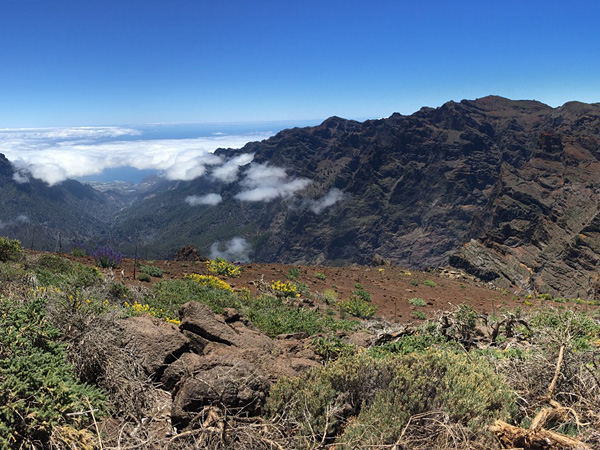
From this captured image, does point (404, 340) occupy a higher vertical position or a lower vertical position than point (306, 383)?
lower

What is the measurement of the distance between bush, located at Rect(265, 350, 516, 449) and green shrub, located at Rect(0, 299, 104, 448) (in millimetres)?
2192

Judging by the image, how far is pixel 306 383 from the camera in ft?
15.6

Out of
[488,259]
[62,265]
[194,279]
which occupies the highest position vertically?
[62,265]

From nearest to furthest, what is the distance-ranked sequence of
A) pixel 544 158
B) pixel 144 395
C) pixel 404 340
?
pixel 144 395, pixel 404 340, pixel 544 158


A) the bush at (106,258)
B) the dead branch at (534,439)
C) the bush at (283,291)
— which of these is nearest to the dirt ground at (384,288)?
the bush at (106,258)

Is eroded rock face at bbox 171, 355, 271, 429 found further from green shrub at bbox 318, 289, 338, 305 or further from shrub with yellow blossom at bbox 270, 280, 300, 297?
green shrub at bbox 318, 289, 338, 305

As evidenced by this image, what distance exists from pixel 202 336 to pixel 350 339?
3836 mm

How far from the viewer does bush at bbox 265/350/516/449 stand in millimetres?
4125

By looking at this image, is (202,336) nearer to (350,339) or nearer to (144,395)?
(144,395)

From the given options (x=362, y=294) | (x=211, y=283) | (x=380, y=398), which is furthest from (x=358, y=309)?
(x=380, y=398)

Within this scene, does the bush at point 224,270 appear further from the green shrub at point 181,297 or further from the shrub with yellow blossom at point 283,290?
the green shrub at point 181,297

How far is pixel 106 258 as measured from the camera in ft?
56.3

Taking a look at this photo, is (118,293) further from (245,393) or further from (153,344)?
(245,393)

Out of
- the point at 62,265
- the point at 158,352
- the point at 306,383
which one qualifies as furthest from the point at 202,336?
the point at 62,265
